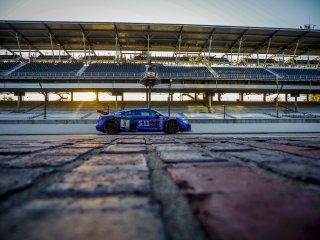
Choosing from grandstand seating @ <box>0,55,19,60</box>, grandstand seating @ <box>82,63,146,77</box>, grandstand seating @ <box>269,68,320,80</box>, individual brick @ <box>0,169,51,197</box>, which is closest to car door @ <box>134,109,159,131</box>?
individual brick @ <box>0,169,51,197</box>

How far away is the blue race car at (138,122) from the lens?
964 cm

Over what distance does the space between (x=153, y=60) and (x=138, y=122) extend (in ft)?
66.3

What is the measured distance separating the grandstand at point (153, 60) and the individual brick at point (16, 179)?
2161cm

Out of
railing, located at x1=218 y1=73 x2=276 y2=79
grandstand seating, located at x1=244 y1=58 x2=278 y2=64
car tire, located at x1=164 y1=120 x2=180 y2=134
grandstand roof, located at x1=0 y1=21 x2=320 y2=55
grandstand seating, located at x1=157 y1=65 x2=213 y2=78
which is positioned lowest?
car tire, located at x1=164 y1=120 x2=180 y2=134

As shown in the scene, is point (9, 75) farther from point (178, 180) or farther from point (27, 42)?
point (178, 180)

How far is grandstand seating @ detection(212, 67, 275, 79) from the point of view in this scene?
24062 millimetres

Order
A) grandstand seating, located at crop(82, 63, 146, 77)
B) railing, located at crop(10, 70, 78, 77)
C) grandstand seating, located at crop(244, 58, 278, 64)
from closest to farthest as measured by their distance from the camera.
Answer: railing, located at crop(10, 70, 78, 77) → grandstand seating, located at crop(82, 63, 146, 77) → grandstand seating, located at crop(244, 58, 278, 64)

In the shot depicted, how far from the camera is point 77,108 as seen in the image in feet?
75.1

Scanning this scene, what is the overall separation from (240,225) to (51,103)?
27519 mm

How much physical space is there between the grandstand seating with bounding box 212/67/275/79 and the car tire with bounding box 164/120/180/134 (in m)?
16.2

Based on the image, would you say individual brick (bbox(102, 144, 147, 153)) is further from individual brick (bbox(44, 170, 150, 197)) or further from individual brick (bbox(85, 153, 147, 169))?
individual brick (bbox(44, 170, 150, 197))

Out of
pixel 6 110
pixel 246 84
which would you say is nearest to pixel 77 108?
pixel 6 110

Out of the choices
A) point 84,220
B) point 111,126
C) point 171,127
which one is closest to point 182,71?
point 171,127

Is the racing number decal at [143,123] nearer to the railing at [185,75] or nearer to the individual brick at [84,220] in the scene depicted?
the individual brick at [84,220]
